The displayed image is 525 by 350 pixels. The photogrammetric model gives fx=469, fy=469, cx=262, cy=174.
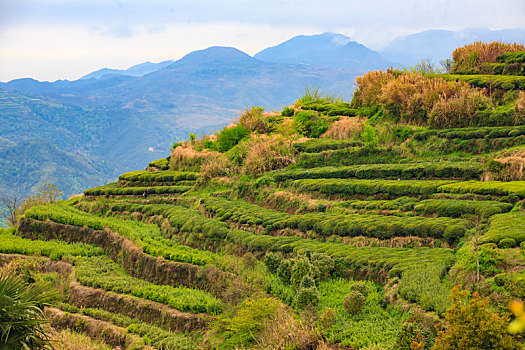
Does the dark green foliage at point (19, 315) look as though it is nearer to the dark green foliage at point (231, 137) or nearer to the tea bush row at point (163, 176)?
the tea bush row at point (163, 176)

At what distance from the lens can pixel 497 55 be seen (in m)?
28.1

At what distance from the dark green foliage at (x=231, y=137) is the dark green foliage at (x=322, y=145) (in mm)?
7376

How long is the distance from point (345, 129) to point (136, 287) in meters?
16.0

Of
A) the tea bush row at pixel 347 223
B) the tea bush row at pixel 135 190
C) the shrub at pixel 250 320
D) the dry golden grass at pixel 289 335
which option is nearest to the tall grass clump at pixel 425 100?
the tea bush row at pixel 347 223

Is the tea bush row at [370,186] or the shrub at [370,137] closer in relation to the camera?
the tea bush row at [370,186]

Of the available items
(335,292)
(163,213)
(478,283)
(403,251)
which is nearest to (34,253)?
(163,213)

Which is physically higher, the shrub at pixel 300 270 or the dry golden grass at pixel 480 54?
the dry golden grass at pixel 480 54

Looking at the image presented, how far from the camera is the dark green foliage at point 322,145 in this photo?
25934mm

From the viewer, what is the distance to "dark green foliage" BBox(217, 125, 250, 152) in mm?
34500

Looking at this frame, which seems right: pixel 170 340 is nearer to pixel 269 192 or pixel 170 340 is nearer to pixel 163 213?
pixel 269 192

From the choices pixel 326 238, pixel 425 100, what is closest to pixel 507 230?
pixel 326 238

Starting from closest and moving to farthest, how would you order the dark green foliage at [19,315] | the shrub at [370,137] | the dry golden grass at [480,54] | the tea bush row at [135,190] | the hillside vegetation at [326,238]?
the dark green foliage at [19,315] → the hillside vegetation at [326,238] → the shrub at [370,137] → the dry golden grass at [480,54] → the tea bush row at [135,190]

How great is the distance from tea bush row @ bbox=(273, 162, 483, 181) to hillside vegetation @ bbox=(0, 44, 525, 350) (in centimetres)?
6

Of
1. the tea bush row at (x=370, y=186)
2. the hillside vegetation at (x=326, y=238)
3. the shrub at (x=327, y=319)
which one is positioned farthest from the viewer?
the tea bush row at (x=370, y=186)
